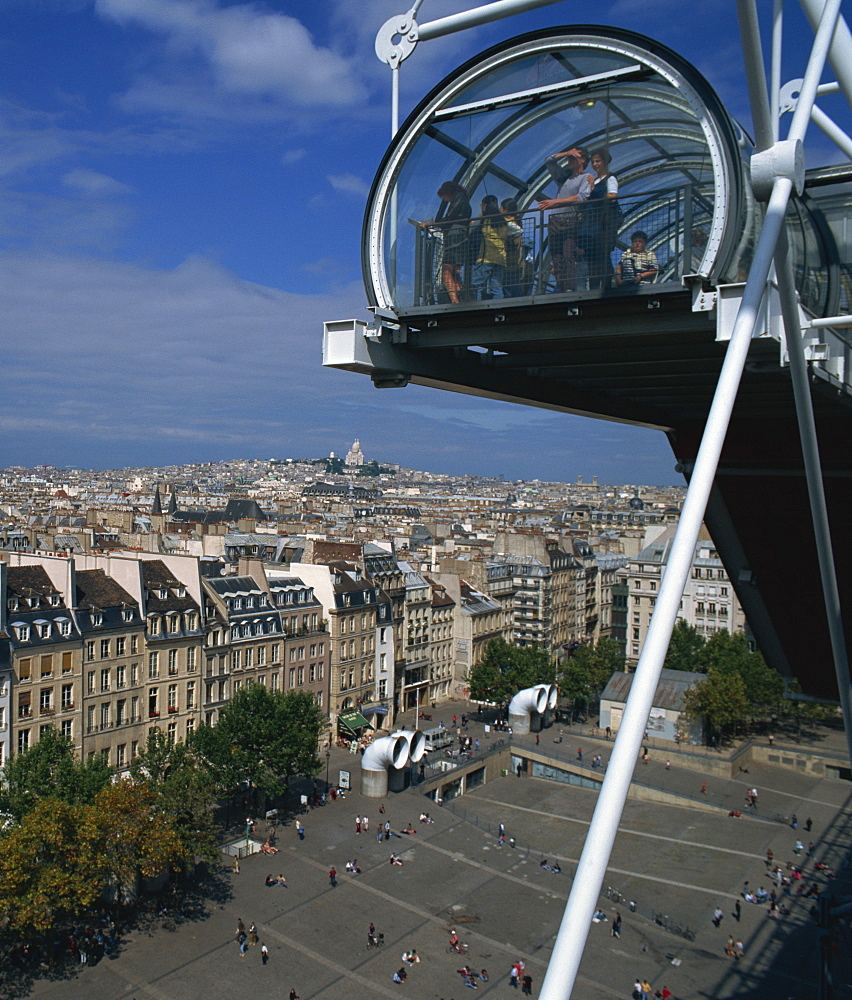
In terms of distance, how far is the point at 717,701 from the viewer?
55.5 m

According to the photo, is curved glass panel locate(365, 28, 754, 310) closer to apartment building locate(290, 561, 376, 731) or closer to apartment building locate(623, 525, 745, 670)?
apartment building locate(290, 561, 376, 731)

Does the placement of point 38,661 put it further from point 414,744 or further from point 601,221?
point 601,221

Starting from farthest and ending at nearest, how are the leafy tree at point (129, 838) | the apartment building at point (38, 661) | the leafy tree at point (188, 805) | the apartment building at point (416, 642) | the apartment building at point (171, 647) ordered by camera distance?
the apartment building at point (416, 642) < the apartment building at point (171, 647) < the apartment building at point (38, 661) < the leafy tree at point (188, 805) < the leafy tree at point (129, 838)

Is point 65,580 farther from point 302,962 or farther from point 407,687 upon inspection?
point 407,687

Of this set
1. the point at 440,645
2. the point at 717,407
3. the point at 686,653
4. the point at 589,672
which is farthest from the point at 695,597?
the point at 717,407

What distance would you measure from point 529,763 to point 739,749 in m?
12.6

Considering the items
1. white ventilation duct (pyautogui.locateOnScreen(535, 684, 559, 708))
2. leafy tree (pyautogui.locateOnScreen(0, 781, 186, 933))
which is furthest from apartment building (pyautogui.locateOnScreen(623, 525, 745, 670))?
leafy tree (pyautogui.locateOnScreen(0, 781, 186, 933))

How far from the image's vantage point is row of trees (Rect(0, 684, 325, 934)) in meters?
28.1

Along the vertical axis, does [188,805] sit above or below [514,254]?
below

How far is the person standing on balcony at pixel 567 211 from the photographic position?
25.5ft

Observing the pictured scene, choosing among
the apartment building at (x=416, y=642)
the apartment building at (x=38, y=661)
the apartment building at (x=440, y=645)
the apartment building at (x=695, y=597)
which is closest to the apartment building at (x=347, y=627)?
the apartment building at (x=416, y=642)

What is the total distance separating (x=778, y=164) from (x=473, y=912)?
32.5 metres

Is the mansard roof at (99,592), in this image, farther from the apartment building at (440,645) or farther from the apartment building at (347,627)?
the apartment building at (440,645)

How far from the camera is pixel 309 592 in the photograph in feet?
189
